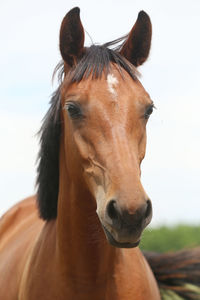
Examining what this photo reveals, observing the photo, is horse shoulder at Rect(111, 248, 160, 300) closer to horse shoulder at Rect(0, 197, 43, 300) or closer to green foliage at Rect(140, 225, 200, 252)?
horse shoulder at Rect(0, 197, 43, 300)

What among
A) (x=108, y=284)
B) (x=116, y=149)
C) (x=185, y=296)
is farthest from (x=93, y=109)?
(x=185, y=296)

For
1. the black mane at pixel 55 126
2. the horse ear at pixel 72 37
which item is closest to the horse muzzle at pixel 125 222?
the black mane at pixel 55 126

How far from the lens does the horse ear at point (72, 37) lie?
3.67 m

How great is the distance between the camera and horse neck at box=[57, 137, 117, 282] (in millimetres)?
3471

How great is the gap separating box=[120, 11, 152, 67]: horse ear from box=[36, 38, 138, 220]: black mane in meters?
0.10

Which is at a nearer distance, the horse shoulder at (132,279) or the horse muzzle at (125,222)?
the horse muzzle at (125,222)

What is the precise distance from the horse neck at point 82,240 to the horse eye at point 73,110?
42cm

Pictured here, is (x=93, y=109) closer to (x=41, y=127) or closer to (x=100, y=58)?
(x=100, y=58)

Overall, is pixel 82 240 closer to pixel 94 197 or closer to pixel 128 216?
pixel 94 197

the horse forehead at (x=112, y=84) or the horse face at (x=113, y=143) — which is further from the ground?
the horse forehead at (x=112, y=84)

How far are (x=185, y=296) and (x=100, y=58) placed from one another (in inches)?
100.0

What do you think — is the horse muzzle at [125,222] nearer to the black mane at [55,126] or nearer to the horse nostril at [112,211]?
the horse nostril at [112,211]

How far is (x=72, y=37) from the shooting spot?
3730 mm

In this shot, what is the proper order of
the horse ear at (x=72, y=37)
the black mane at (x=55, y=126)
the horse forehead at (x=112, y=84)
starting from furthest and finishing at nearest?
the horse ear at (x=72, y=37) < the black mane at (x=55, y=126) < the horse forehead at (x=112, y=84)
